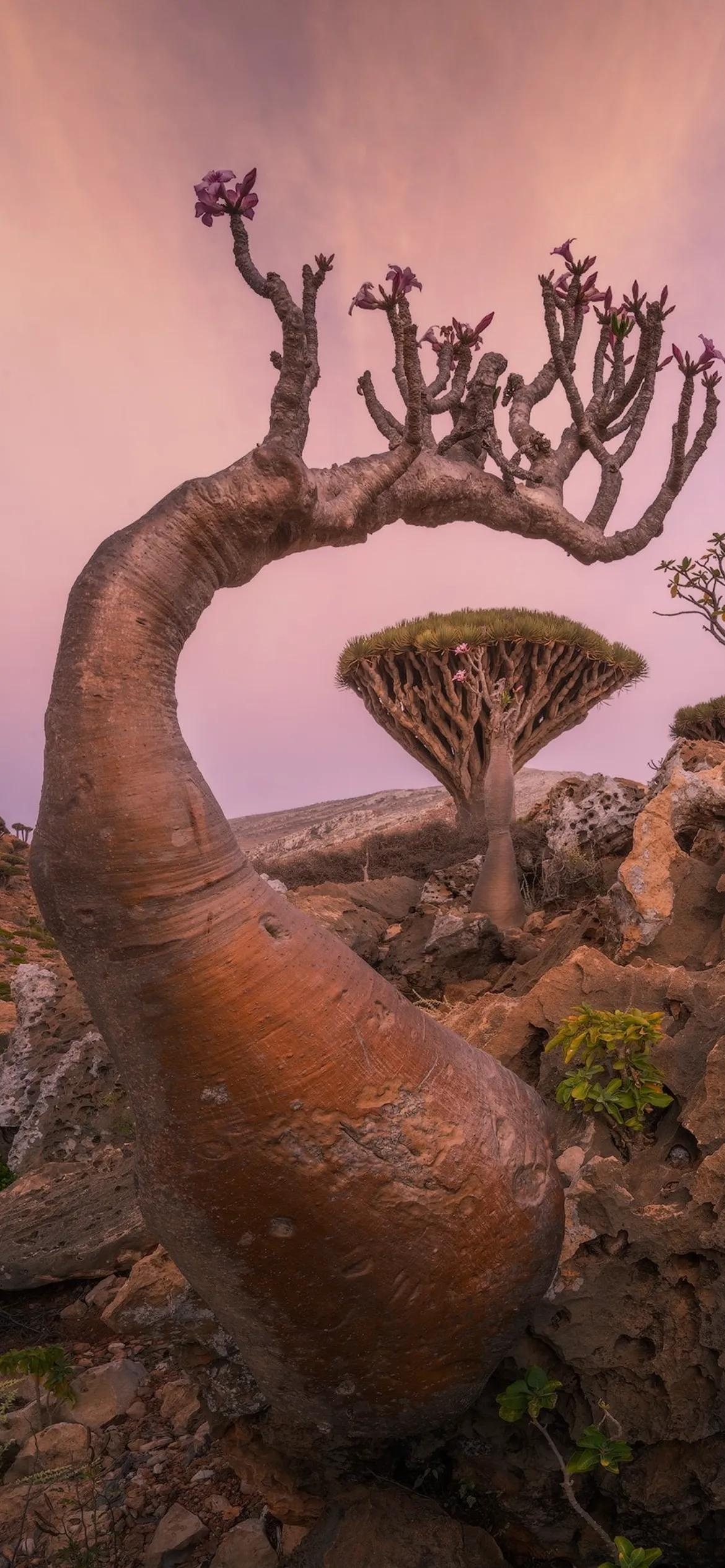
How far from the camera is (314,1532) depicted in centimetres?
229

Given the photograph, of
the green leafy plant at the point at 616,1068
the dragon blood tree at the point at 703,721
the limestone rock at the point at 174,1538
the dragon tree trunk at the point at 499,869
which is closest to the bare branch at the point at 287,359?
the green leafy plant at the point at 616,1068

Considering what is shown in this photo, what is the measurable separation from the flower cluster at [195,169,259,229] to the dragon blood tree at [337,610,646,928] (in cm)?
957

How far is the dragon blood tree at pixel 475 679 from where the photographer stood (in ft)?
41.1

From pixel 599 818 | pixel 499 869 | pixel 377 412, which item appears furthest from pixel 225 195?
pixel 599 818

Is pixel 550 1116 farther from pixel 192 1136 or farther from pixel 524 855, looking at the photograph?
pixel 524 855

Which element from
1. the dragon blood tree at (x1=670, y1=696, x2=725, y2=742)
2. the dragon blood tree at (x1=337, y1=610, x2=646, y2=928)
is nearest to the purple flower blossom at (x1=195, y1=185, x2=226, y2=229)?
the dragon blood tree at (x1=337, y1=610, x2=646, y2=928)

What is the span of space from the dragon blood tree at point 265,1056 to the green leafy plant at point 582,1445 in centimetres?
13

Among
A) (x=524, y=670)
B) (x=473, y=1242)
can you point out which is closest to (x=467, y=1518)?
(x=473, y=1242)

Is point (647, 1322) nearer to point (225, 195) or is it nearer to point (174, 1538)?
point (174, 1538)

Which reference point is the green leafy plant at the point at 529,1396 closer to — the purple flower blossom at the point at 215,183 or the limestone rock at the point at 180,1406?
the limestone rock at the point at 180,1406

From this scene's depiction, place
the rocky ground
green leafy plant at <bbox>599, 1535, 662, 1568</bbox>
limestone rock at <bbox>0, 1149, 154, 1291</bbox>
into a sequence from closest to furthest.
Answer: green leafy plant at <bbox>599, 1535, 662, 1568</bbox>, the rocky ground, limestone rock at <bbox>0, 1149, 154, 1291</bbox>

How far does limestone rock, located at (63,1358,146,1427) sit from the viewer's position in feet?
9.33

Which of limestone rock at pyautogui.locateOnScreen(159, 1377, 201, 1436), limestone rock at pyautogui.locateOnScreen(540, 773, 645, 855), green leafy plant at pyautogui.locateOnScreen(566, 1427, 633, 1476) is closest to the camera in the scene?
green leafy plant at pyautogui.locateOnScreen(566, 1427, 633, 1476)

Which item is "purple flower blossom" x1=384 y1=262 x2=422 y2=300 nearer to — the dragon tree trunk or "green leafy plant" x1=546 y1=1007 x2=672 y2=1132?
"green leafy plant" x1=546 y1=1007 x2=672 y2=1132
